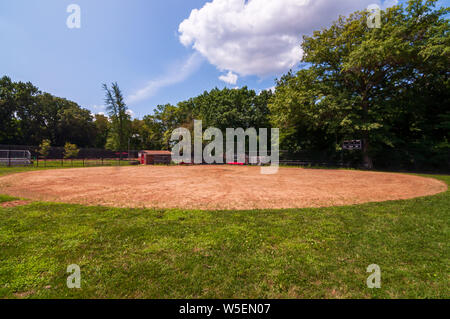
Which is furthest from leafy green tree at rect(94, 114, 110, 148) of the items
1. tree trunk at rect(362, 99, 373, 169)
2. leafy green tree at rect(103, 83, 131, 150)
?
tree trunk at rect(362, 99, 373, 169)

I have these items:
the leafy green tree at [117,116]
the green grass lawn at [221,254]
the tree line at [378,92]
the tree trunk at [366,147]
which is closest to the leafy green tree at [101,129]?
the leafy green tree at [117,116]

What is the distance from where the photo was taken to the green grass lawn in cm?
225

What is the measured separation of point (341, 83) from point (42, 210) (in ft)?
87.7

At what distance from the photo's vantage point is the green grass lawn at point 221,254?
7.38 feet

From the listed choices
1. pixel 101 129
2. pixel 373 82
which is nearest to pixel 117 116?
pixel 101 129

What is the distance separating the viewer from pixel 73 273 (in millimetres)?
2510

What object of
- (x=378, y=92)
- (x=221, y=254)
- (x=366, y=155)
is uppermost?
(x=378, y=92)

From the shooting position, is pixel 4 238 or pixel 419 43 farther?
pixel 419 43

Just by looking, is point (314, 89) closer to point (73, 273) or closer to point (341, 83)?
point (341, 83)

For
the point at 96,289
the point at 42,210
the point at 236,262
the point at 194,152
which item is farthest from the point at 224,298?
the point at 194,152

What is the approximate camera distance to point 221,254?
300 centimetres

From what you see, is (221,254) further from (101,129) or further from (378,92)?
(101,129)
